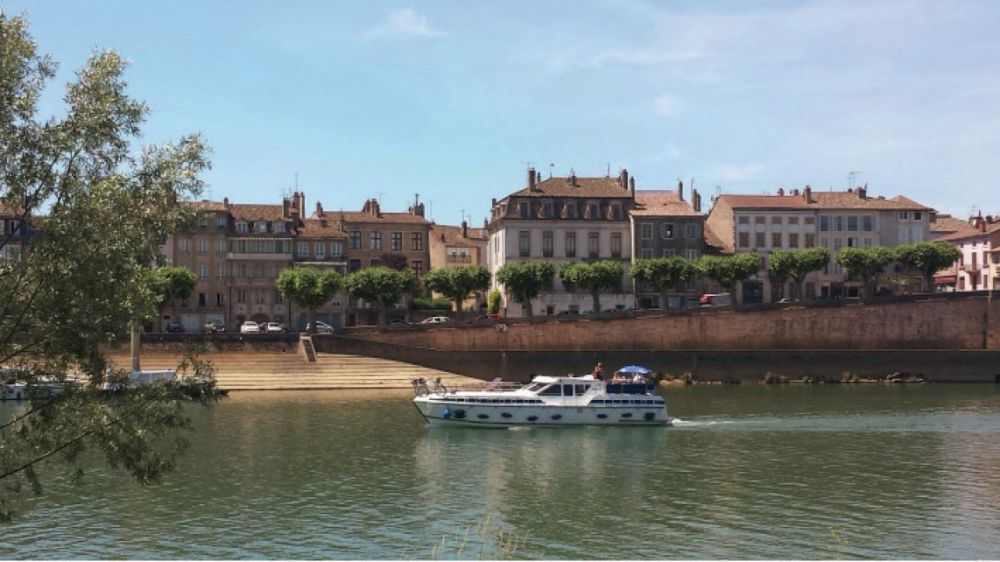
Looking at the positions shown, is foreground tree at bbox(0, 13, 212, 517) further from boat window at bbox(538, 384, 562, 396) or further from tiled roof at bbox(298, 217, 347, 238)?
tiled roof at bbox(298, 217, 347, 238)

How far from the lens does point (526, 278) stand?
85.7 meters

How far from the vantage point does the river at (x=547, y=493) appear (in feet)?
89.5

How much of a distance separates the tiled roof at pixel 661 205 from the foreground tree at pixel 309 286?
2694cm

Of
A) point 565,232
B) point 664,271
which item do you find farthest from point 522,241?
point 664,271

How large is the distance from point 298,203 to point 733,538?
3094 inches

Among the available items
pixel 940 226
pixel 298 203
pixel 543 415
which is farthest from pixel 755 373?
pixel 940 226

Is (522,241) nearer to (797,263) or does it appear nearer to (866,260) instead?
(797,263)

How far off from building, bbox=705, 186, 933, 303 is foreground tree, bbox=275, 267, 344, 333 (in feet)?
117

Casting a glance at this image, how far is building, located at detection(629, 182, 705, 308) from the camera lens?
3546 inches

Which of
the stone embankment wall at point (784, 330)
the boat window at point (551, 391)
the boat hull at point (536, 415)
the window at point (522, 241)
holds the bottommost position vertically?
the boat hull at point (536, 415)

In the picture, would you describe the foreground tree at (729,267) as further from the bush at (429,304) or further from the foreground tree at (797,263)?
the bush at (429,304)

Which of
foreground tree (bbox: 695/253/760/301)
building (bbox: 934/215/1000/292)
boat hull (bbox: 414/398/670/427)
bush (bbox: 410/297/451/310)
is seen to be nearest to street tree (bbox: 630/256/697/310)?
foreground tree (bbox: 695/253/760/301)

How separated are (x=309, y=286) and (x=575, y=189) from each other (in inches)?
995

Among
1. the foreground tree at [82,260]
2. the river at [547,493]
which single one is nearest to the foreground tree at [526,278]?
the river at [547,493]
